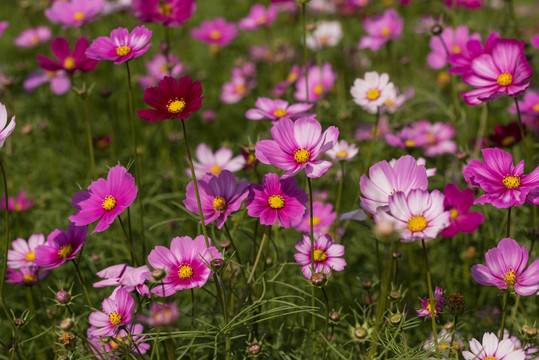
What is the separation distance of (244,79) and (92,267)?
1292 mm

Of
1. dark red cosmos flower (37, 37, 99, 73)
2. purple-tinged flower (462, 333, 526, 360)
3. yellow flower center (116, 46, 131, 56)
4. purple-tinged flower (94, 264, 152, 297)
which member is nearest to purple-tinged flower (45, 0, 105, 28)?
dark red cosmos flower (37, 37, 99, 73)

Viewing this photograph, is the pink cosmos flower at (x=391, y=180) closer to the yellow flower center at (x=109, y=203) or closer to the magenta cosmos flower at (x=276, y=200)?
the magenta cosmos flower at (x=276, y=200)

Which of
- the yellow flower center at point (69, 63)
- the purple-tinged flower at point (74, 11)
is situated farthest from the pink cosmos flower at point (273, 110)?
the purple-tinged flower at point (74, 11)

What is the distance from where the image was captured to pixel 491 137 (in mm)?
1563

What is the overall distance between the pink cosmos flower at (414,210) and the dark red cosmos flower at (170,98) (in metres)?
0.43

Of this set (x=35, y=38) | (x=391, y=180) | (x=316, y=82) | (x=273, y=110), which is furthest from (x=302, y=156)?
(x=35, y=38)

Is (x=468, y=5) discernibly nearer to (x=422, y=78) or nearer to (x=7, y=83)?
(x=422, y=78)

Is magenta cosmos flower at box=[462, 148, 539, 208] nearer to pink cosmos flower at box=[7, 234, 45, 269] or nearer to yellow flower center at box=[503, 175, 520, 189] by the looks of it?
yellow flower center at box=[503, 175, 520, 189]

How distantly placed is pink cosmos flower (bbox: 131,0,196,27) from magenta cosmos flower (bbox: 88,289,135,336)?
876 mm

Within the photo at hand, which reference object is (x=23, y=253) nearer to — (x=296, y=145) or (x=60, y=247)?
(x=60, y=247)

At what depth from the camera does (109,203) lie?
1.10 m

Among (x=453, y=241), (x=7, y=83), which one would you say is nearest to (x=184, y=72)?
(x=7, y=83)

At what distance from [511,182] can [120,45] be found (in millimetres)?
932

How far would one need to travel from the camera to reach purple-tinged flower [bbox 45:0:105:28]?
1.93 meters
